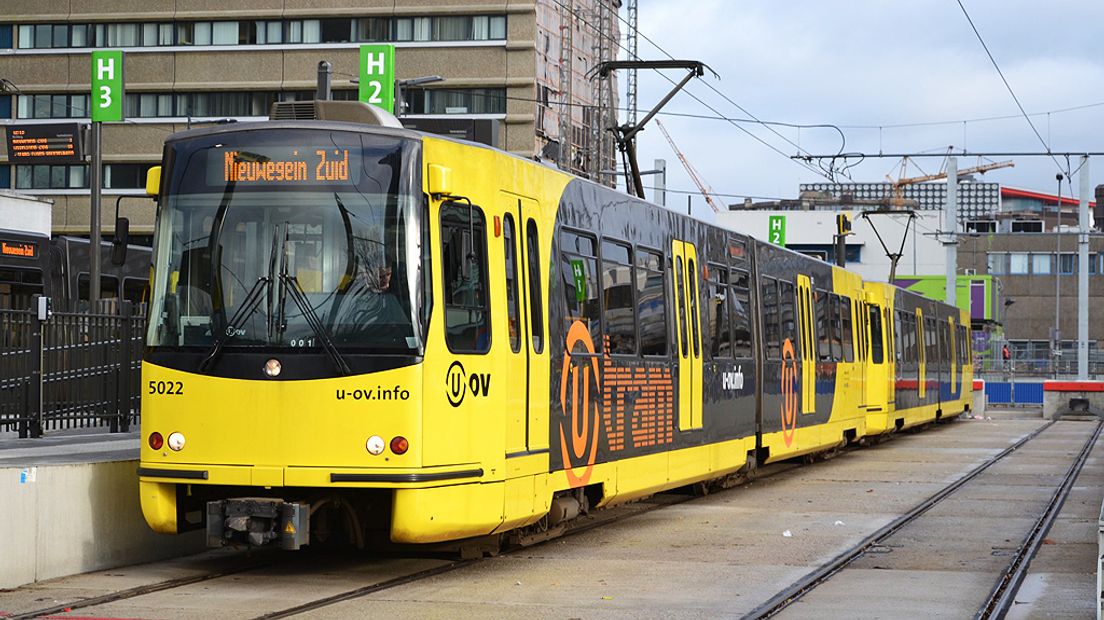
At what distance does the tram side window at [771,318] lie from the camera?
20406 millimetres

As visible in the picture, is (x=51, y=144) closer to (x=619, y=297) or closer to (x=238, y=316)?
(x=619, y=297)

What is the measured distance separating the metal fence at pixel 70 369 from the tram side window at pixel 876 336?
15363mm

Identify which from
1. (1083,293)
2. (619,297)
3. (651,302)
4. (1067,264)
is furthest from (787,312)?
(1067,264)

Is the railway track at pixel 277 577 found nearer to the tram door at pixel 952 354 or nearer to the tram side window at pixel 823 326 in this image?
the tram side window at pixel 823 326

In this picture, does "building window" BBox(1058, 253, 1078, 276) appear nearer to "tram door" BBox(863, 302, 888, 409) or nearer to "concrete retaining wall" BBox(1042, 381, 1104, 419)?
"concrete retaining wall" BBox(1042, 381, 1104, 419)

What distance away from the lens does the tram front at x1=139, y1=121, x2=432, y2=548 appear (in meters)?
10.6

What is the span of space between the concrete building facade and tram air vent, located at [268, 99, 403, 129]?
55222 mm

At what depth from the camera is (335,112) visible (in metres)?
12.2

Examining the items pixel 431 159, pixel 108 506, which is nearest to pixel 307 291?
pixel 431 159

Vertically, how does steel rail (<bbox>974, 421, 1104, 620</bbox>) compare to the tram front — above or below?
below

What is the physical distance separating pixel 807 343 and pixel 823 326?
168 cm

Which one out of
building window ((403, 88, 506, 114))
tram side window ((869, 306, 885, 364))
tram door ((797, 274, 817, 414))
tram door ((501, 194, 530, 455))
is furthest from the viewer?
building window ((403, 88, 506, 114))

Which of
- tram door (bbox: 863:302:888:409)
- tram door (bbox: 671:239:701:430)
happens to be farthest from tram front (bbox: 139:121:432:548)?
tram door (bbox: 863:302:888:409)

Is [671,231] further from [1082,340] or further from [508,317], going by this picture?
[1082,340]
